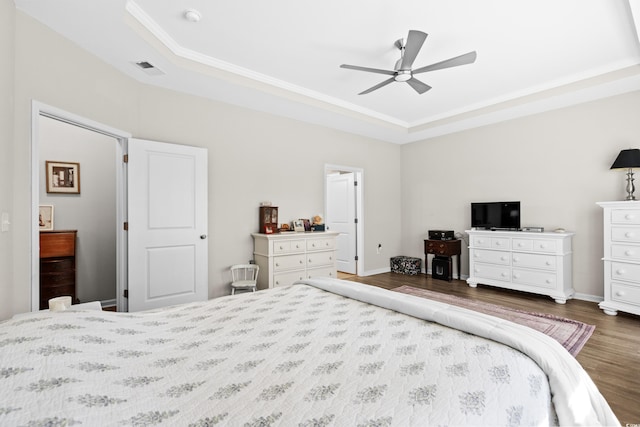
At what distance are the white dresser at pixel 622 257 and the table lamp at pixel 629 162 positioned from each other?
324mm

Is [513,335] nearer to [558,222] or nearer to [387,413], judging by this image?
[387,413]

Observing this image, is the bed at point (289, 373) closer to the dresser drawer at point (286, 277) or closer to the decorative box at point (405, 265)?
the dresser drawer at point (286, 277)

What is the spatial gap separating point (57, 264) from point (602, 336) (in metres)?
5.74

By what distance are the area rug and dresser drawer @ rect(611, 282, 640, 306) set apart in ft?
2.20

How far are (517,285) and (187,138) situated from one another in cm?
493

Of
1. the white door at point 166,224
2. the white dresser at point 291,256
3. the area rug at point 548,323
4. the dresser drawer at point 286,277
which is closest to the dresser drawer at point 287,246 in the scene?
the white dresser at point 291,256

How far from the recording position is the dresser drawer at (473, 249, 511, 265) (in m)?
4.45

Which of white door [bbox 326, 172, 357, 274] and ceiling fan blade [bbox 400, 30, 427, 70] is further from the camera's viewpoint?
white door [bbox 326, 172, 357, 274]

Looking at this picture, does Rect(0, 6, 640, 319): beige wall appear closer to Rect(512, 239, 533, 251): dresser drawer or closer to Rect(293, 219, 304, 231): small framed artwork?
Rect(293, 219, 304, 231): small framed artwork

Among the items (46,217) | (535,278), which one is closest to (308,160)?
(46,217)

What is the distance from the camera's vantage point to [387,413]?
2.89 feet

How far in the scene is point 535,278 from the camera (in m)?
4.17

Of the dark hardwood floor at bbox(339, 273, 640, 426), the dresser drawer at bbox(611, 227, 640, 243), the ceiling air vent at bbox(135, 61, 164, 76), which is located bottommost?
the dark hardwood floor at bbox(339, 273, 640, 426)

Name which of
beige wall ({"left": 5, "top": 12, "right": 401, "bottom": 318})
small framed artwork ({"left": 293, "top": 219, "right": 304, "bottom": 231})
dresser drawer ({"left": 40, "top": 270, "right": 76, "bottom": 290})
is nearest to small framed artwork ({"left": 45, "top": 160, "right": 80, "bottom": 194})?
dresser drawer ({"left": 40, "top": 270, "right": 76, "bottom": 290})
